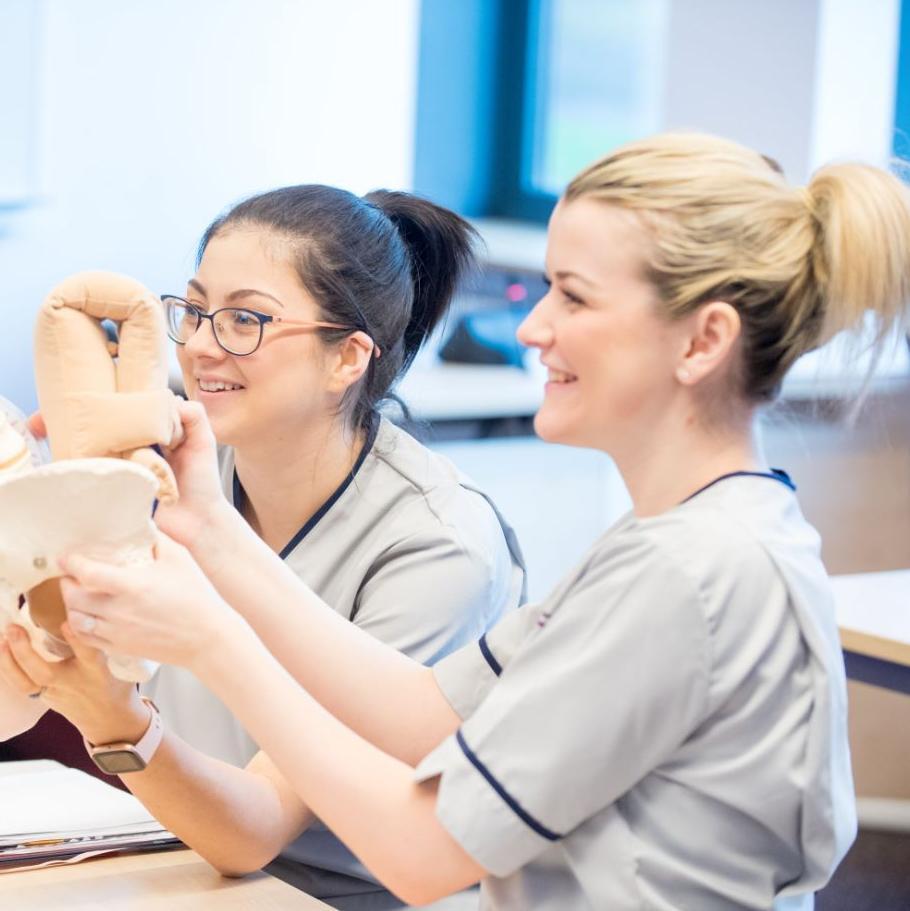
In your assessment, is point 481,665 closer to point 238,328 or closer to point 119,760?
point 119,760

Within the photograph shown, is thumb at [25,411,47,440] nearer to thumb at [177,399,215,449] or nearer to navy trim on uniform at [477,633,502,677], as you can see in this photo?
thumb at [177,399,215,449]

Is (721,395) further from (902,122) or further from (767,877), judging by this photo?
(902,122)

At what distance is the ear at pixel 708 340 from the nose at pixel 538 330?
10 centimetres


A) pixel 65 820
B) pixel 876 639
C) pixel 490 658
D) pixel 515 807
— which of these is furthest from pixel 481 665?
pixel 876 639

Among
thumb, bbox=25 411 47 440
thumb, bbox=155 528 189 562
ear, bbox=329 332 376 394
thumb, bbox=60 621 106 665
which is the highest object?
thumb, bbox=25 411 47 440

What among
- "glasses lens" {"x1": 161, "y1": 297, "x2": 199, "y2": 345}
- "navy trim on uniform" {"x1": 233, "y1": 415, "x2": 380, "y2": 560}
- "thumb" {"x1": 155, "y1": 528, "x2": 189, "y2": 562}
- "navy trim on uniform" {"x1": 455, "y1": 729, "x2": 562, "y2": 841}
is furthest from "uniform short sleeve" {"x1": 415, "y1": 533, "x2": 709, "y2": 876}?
"glasses lens" {"x1": 161, "y1": 297, "x2": 199, "y2": 345}

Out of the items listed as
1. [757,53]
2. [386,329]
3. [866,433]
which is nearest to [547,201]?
[757,53]

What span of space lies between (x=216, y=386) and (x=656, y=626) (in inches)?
29.9

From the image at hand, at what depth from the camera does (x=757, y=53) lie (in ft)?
10.8

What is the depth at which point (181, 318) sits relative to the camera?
165cm

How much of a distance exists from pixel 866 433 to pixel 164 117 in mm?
1660

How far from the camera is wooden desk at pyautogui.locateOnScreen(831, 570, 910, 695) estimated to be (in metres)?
1.77

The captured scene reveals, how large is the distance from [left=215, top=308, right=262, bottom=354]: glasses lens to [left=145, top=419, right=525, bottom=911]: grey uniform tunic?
188 millimetres

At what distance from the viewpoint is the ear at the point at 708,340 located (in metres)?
1.06
